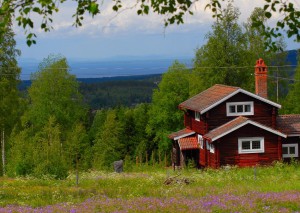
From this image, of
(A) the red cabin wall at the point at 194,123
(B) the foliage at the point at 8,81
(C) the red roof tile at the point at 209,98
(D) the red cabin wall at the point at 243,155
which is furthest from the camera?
(B) the foliage at the point at 8,81

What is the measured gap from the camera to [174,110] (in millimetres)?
65062

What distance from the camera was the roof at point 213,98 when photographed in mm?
39469

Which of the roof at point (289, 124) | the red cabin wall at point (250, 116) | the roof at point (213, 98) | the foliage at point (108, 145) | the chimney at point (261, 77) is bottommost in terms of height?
the foliage at point (108, 145)

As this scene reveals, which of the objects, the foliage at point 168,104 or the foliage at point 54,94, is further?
the foliage at point 168,104

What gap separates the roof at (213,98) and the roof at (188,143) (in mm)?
2547

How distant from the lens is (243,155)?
3888cm

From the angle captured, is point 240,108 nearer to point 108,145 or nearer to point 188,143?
point 188,143

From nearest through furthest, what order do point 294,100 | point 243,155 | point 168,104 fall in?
point 243,155
point 294,100
point 168,104

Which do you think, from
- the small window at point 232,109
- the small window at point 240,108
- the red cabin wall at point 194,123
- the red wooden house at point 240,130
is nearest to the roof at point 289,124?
the red wooden house at point 240,130

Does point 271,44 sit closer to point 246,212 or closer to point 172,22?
point 172,22

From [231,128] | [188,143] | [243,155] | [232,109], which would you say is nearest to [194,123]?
[188,143]

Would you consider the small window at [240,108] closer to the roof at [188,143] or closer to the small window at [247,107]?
the small window at [247,107]

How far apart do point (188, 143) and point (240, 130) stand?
5.29 meters

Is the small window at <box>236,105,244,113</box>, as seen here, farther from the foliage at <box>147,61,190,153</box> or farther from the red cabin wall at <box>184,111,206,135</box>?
the foliage at <box>147,61,190,153</box>
